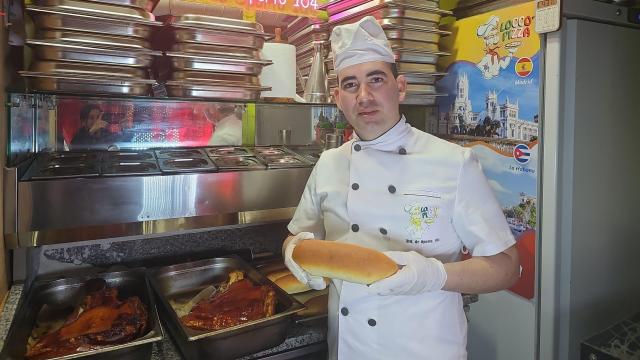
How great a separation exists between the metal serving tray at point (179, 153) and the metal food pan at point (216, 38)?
0.49 metres

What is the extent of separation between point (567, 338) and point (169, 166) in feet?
6.35

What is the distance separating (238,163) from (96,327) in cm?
86

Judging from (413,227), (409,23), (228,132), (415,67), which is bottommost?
(413,227)

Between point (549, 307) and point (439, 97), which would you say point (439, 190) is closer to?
point (549, 307)

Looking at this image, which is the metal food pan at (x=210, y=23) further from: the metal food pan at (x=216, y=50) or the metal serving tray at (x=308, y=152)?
the metal serving tray at (x=308, y=152)

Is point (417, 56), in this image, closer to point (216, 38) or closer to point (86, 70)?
point (216, 38)

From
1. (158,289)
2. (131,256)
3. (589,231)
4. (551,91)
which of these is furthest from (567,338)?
(131,256)

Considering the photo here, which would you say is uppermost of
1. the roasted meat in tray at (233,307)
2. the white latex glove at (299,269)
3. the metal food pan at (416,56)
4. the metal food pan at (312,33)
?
the metal food pan at (312,33)

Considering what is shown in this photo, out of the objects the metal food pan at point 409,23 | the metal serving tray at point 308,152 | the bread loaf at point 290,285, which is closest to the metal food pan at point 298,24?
the metal food pan at point 409,23

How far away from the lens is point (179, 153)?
6.68 feet

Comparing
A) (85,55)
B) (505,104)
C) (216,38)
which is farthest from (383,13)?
(85,55)

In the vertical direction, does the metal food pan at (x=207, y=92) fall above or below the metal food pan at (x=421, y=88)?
below

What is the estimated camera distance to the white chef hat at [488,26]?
225cm

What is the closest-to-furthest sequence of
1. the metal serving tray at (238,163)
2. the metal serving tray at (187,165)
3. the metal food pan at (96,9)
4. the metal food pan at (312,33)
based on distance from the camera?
the metal food pan at (96,9) → the metal serving tray at (187,165) → the metal serving tray at (238,163) → the metal food pan at (312,33)
